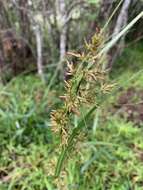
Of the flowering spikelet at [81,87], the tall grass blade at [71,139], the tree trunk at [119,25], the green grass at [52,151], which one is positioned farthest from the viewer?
the tree trunk at [119,25]

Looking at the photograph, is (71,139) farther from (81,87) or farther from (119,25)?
(119,25)

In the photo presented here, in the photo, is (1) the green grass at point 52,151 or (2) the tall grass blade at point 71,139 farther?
(1) the green grass at point 52,151

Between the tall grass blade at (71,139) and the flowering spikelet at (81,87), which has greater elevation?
the flowering spikelet at (81,87)

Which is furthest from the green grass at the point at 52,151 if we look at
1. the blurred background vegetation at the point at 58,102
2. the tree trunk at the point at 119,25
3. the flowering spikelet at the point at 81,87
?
the flowering spikelet at the point at 81,87

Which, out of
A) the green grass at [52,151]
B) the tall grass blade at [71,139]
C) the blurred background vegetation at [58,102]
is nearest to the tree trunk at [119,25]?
the blurred background vegetation at [58,102]

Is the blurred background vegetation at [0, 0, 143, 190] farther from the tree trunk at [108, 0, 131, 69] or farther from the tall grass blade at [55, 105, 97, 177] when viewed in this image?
the tall grass blade at [55, 105, 97, 177]

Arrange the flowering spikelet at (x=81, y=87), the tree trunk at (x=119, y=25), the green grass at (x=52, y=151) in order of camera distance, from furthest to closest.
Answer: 1. the tree trunk at (x=119, y=25)
2. the green grass at (x=52, y=151)
3. the flowering spikelet at (x=81, y=87)

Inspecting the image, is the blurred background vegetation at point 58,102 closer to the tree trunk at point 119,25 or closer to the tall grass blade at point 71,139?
the tree trunk at point 119,25

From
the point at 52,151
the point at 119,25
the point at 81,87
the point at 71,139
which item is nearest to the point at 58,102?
the point at 52,151

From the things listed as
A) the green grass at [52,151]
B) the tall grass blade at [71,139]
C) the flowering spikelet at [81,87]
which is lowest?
the green grass at [52,151]
